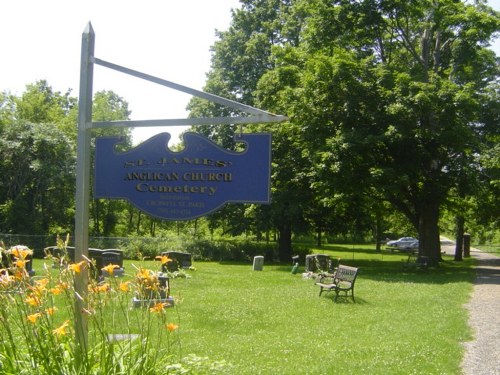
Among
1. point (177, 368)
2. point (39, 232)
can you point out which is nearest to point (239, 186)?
point (177, 368)

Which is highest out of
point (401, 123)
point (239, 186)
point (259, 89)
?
point (259, 89)

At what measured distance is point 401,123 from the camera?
26328mm

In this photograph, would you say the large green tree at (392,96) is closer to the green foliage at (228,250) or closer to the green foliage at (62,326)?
the green foliage at (228,250)

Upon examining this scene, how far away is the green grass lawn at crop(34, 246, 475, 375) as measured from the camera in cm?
934

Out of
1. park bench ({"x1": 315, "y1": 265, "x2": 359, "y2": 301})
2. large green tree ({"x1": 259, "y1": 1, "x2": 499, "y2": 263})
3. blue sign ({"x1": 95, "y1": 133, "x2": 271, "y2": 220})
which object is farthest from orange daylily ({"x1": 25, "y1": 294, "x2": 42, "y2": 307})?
large green tree ({"x1": 259, "y1": 1, "x2": 499, "y2": 263})

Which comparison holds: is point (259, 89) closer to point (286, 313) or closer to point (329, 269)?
point (329, 269)

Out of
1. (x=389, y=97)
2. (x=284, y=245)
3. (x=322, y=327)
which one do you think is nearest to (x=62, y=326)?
(x=322, y=327)

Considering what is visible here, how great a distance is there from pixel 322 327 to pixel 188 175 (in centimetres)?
777

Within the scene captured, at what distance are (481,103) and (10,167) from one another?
85.0 feet

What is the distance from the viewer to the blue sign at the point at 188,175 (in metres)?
5.47

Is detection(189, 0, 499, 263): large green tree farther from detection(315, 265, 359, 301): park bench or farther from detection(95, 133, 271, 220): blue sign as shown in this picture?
detection(95, 133, 271, 220): blue sign

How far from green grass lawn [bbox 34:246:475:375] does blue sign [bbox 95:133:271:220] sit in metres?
0.91

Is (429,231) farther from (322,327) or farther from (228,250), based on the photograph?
(322,327)

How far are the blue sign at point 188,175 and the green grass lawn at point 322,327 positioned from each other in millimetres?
914
